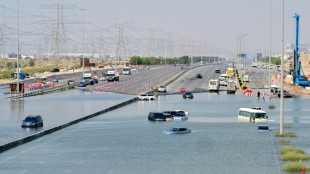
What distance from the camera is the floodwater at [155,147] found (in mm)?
54812

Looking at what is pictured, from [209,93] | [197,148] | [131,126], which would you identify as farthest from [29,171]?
[209,93]

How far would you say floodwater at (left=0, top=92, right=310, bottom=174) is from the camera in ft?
180

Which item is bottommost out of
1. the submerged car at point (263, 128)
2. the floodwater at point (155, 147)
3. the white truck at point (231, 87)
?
the floodwater at point (155, 147)

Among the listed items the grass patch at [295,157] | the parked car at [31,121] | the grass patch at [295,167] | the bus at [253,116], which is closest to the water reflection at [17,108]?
the parked car at [31,121]

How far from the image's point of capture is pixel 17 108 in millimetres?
104938

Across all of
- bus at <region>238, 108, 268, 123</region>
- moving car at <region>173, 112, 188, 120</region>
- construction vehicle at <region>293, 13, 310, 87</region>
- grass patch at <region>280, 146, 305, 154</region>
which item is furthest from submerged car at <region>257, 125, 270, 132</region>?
construction vehicle at <region>293, 13, 310, 87</region>

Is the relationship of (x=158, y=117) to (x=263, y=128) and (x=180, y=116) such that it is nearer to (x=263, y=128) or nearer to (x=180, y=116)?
(x=180, y=116)

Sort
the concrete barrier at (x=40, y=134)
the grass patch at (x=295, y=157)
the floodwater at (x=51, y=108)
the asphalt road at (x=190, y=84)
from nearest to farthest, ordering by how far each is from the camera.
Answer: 1. the grass patch at (x=295, y=157)
2. the concrete barrier at (x=40, y=134)
3. the floodwater at (x=51, y=108)
4. the asphalt road at (x=190, y=84)

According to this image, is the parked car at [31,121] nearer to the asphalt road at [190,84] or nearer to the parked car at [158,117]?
the parked car at [158,117]

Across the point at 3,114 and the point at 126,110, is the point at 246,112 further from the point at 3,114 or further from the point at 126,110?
the point at 3,114

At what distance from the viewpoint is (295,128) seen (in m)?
83.2

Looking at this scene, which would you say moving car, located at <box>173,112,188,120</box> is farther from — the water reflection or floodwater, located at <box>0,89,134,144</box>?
the water reflection

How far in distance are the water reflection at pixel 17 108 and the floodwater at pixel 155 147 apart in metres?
10.6

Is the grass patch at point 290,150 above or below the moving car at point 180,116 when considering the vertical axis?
below
